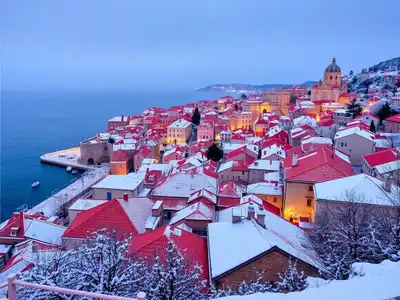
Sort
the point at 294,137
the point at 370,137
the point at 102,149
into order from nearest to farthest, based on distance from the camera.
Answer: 1. the point at 370,137
2. the point at 294,137
3. the point at 102,149

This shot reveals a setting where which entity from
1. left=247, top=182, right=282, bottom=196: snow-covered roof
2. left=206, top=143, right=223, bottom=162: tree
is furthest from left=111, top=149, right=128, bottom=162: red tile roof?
left=247, top=182, right=282, bottom=196: snow-covered roof

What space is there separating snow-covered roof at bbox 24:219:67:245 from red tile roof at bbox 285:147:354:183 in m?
13.0

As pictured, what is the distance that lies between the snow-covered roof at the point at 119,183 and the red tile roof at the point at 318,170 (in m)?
11.1

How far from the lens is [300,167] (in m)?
18.0

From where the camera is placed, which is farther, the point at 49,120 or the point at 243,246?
the point at 49,120

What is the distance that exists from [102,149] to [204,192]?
34154 mm

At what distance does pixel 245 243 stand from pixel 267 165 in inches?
633

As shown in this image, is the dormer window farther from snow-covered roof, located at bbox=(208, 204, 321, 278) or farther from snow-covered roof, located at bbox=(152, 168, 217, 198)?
snow-covered roof, located at bbox=(208, 204, 321, 278)

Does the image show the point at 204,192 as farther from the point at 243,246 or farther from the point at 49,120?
the point at 49,120

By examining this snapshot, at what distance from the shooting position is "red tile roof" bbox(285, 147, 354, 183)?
54.6 ft

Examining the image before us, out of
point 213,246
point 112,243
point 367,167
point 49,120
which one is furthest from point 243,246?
point 49,120

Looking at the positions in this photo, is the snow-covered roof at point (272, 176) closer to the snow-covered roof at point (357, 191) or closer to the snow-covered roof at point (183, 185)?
the snow-covered roof at point (183, 185)

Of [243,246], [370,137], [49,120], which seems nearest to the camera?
[243,246]

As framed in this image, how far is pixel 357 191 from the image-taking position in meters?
13.4
